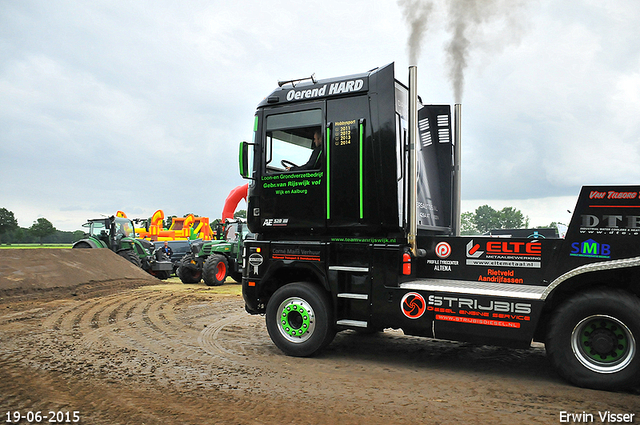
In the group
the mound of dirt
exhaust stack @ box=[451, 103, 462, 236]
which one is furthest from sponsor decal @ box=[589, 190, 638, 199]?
the mound of dirt

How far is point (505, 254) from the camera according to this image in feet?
19.6

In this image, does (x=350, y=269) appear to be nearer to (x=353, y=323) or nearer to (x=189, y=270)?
(x=353, y=323)

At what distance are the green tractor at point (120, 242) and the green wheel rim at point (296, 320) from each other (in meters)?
15.3

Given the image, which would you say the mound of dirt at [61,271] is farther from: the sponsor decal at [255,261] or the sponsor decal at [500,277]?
the sponsor decal at [500,277]

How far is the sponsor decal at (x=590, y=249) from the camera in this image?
202 inches

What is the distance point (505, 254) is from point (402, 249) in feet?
4.03

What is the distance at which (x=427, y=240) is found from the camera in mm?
6480

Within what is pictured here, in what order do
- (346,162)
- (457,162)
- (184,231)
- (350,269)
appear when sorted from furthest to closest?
(184,231) → (457,162) → (346,162) → (350,269)

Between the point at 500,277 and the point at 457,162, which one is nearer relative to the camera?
the point at 500,277

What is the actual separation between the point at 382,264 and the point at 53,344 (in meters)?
5.06

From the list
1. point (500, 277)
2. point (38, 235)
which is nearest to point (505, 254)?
point (500, 277)

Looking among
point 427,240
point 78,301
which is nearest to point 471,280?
point 427,240

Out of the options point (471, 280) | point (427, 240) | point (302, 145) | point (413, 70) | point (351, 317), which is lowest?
point (351, 317)

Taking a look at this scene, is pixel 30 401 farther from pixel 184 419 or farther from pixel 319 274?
pixel 319 274
